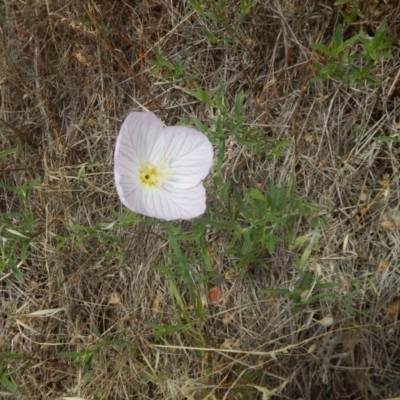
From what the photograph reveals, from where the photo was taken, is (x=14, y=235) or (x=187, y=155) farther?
(x=14, y=235)

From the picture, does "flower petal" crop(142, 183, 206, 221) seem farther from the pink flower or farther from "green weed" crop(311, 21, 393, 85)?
"green weed" crop(311, 21, 393, 85)

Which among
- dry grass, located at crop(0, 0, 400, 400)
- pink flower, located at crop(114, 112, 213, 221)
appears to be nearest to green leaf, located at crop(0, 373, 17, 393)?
dry grass, located at crop(0, 0, 400, 400)

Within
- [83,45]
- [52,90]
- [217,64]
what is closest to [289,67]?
[217,64]

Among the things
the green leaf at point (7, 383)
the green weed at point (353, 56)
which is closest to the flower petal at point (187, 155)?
the green weed at point (353, 56)

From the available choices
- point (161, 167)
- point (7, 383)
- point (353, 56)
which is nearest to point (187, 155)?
point (161, 167)

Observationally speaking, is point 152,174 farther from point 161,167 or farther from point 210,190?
point 210,190
